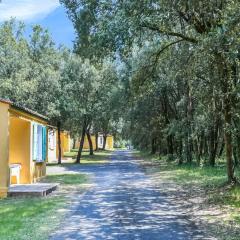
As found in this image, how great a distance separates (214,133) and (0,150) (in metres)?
16.4

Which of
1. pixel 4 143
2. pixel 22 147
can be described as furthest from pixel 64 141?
pixel 4 143

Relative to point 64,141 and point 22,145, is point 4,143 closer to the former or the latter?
point 22,145

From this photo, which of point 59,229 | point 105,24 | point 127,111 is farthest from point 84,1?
point 127,111

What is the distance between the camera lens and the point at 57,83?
34.8 m

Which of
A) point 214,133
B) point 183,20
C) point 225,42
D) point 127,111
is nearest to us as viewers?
point 225,42

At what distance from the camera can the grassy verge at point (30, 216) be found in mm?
9109

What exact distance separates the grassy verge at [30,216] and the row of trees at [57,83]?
1889cm

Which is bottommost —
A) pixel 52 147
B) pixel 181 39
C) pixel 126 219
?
pixel 126 219

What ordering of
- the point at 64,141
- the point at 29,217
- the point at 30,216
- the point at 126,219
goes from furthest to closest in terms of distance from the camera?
the point at 64,141, the point at 30,216, the point at 29,217, the point at 126,219

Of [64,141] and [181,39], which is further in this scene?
[64,141]

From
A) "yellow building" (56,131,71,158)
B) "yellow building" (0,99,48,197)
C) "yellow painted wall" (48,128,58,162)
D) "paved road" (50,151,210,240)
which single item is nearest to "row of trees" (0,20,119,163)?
"yellow painted wall" (48,128,58,162)

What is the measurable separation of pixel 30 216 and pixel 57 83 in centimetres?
2424

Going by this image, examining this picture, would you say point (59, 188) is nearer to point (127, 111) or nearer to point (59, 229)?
point (59, 229)

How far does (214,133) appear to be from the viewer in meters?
28.9
